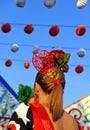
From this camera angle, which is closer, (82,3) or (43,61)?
(43,61)

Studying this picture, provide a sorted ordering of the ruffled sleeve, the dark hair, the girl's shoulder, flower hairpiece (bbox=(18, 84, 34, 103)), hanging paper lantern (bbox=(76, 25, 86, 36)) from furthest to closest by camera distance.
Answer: hanging paper lantern (bbox=(76, 25, 86, 36)) → flower hairpiece (bbox=(18, 84, 34, 103)) → the girl's shoulder → the dark hair → the ruffled sleeve

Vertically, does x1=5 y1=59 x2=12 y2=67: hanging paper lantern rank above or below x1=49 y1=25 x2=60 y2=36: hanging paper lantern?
above

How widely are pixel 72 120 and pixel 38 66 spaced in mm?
493

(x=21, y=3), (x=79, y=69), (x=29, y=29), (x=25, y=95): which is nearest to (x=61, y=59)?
(x=25, y=95)

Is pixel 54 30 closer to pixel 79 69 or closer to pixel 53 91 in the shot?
pixel 79 69

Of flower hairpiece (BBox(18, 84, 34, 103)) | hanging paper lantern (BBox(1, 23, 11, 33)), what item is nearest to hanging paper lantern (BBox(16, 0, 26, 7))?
hanging paper lantern (BBox(1, 23, 11, 33))

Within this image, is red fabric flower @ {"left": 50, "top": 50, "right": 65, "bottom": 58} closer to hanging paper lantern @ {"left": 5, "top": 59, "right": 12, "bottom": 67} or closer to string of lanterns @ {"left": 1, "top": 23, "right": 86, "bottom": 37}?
string of lanterns @ {"left": 1, "top": 23, "right": 86, "bottom": 37}

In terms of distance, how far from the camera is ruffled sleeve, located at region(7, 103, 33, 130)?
273 centimetres

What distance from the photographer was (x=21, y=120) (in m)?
2.75

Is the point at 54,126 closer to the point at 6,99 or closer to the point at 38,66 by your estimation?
the point at 38,66

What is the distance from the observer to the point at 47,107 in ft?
9.67

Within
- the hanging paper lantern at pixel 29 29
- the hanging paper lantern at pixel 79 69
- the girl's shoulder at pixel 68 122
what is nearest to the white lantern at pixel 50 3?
the hanging paper lantern at pixel 29 29

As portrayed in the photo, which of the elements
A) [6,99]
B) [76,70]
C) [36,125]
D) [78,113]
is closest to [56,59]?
[36,125]

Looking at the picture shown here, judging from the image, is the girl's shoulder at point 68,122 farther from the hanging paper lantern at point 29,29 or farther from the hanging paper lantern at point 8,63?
the hanging paper lantern at point 8,63
